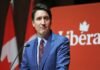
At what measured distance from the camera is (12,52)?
440 centimetres

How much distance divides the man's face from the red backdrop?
174 centimetres

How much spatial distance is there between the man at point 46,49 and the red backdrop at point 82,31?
1.68 metres

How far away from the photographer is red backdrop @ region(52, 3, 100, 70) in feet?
12.5

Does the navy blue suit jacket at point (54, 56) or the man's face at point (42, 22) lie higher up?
the man's face at point (42, 22)

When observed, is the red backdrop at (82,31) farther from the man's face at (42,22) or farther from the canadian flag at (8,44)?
the man's face at (42,22)

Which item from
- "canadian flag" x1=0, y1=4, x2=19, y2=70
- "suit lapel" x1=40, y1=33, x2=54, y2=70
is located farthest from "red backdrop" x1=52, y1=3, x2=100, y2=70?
"suit lapel" x1=40, y1=33, x2=54, y2=70

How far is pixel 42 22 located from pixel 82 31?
6.04 feet

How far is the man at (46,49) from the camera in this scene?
83.7 inches

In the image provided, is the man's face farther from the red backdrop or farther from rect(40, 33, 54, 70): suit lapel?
the red backdrop

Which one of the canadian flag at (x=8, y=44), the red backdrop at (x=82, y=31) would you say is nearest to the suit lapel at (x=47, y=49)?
the red backdrop at (x=82, y=31)

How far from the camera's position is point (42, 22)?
212 cm

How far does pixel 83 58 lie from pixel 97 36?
32 centimetres

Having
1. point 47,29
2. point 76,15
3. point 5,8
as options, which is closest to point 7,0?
point 5,8

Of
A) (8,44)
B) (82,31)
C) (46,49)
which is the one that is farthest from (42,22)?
(8,44)
